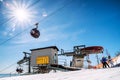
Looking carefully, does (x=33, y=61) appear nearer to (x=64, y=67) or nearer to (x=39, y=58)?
(x=39, y=58)

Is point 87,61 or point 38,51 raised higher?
point 38,51

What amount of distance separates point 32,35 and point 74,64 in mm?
18257

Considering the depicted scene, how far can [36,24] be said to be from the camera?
1310 centimetres

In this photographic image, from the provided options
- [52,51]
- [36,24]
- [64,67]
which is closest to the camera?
[36,24]

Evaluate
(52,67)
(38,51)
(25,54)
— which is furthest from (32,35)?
(25,54)

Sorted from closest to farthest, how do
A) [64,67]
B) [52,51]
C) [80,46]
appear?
1. [64,67]
2. [52,51]
3. [80,46]

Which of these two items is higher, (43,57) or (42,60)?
(43,57)

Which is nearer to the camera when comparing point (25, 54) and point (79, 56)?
point (79, 56)

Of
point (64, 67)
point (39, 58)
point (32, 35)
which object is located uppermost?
point (32, 35)

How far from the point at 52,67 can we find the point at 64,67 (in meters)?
2.44

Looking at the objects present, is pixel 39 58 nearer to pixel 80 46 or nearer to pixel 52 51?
pixel 52 51

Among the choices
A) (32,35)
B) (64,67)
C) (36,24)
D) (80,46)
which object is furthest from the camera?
(80,46)

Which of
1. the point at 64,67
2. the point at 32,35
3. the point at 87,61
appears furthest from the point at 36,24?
the point at 87,61

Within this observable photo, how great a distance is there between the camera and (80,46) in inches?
1271
